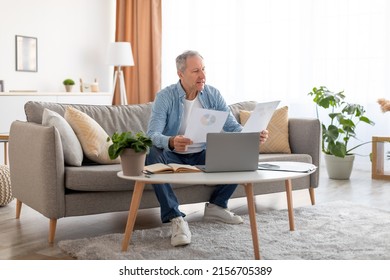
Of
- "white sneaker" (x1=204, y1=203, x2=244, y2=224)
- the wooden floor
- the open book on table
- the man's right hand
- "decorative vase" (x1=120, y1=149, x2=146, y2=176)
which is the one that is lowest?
the wooden floor

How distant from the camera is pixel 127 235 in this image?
111 inches

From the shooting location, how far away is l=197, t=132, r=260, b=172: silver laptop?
108 inches

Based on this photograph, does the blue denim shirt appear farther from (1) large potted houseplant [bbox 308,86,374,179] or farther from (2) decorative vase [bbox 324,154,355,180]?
(2) decorative vase [bbox 324,154,355,180]

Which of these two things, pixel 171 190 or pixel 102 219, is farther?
pixel 102 219

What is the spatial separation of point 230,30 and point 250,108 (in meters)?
2.14

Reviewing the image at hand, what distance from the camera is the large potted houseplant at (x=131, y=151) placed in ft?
8.90

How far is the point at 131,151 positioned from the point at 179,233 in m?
0.52

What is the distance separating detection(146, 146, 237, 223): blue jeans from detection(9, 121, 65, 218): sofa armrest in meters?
0.48

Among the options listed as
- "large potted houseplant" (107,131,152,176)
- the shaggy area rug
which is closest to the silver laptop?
"large potted houseplant" (107,131,152,176)

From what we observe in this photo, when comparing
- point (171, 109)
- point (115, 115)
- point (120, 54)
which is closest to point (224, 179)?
point (171, 109)

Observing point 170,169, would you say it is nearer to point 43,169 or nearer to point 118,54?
point 43,169

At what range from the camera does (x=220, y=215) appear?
11.3ft

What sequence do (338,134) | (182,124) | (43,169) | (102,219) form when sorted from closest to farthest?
(43,169)
(182,124)
(102,219)
(338,134)

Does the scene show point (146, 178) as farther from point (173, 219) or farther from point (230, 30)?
point (230, 30)
